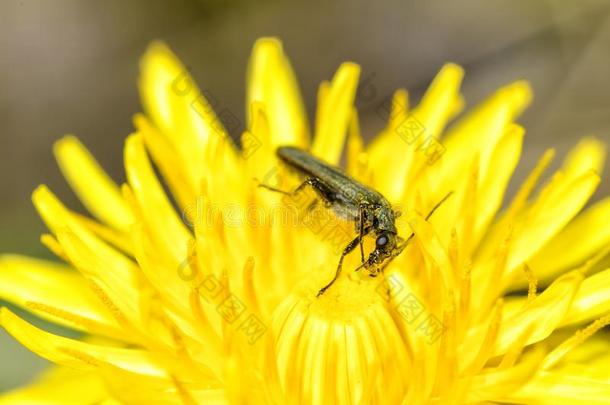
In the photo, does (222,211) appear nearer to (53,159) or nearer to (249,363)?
(249,363)

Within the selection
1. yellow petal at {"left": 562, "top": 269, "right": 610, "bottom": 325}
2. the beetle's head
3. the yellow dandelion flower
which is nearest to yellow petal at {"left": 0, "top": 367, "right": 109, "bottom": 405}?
the yellow dandelion flower

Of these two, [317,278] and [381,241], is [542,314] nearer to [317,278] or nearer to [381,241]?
[381,241]

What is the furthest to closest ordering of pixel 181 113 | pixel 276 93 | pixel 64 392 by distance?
pixel 276 93
pixel 181 113
pixel 64 392

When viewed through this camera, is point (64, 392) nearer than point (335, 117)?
Yes

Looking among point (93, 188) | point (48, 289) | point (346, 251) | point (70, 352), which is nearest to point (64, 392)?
point (48, 289)

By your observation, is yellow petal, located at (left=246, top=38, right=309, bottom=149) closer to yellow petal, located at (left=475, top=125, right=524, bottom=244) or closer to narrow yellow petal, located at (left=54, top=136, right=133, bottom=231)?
narrow yellow petal, located at (left=54, top=136, right=133, bottom=231)
